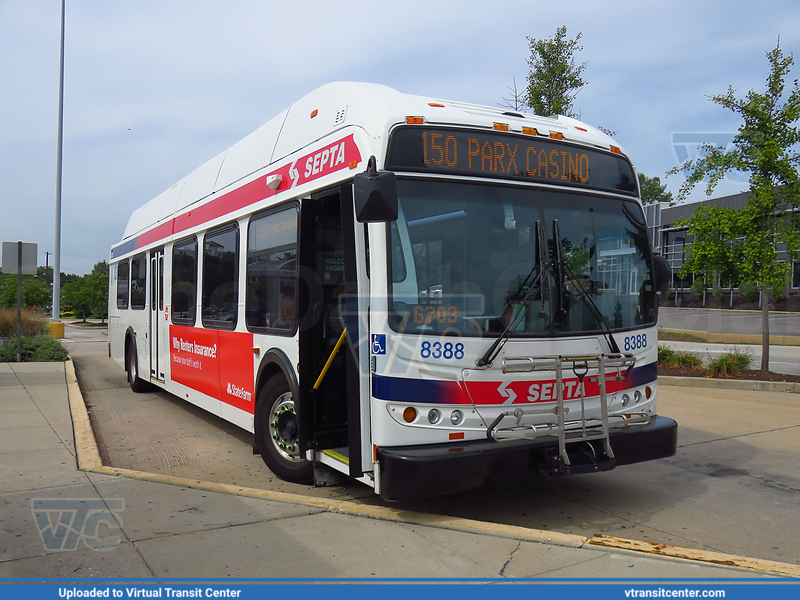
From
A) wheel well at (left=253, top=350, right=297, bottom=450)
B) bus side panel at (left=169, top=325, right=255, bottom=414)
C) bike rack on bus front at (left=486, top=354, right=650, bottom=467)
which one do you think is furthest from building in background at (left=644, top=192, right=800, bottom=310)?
wheel well at (left=253, top=350, right=297, bottom=450)

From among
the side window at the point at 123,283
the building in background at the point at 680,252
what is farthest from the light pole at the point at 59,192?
the building in background at the point at 680,252

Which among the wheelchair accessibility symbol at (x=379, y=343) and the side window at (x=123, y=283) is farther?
the side window at (x=123, y=283)

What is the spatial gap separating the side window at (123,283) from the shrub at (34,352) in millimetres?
4591

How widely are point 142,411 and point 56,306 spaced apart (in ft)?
71.0

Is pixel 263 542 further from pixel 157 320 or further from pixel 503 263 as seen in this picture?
pixel 157 320

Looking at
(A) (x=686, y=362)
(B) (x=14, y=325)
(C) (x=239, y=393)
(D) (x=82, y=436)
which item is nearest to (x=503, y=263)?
(C) (x=239, y=393)

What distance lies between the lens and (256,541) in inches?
171

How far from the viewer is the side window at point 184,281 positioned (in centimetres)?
866

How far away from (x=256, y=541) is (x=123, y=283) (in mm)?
10066

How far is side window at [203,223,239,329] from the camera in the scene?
23.8 ft

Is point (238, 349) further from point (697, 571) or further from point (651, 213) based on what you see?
point (651, 213)

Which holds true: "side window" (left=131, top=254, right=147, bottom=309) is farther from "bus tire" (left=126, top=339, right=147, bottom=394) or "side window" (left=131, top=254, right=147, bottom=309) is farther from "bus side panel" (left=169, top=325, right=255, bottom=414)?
"bus side panel" (left=169, top=325, right=255, bottom=414)

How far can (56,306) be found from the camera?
29.1 metres

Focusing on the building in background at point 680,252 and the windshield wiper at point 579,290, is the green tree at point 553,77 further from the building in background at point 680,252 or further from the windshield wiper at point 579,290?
the building in background at point 680,252
